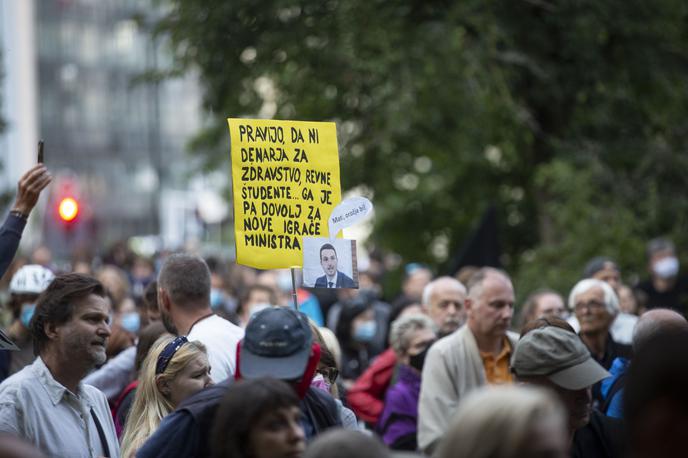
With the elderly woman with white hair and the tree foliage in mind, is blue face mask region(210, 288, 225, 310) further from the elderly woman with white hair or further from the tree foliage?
the elderly woman with white hair

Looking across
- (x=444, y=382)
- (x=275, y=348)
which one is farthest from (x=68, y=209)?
(x=275, y=348)

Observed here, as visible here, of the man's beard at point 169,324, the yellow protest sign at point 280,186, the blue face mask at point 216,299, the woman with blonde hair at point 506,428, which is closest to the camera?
the woman with blonde hair at point 506,428

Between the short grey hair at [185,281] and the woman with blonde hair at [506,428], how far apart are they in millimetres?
3564

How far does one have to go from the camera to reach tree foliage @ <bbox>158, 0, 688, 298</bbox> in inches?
590

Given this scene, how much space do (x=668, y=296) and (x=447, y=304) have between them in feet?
13.9

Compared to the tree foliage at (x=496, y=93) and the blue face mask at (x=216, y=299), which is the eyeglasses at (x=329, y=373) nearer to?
the blue face mask at (x=216, y=299)

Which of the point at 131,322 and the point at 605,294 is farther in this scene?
the point at 131,322

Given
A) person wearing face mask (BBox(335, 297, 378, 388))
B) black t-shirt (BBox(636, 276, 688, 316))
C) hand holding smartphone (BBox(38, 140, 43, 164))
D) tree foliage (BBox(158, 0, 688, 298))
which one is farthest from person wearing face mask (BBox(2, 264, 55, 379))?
black t-shirt (BBox(636, 276, 688, 316))

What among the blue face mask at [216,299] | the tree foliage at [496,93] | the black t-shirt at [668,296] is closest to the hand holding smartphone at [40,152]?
the blue face mask at [216,299]

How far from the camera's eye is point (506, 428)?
354cm

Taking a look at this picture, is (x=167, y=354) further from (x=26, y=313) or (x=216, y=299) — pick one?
(x=216, y=299)

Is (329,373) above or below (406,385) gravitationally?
above

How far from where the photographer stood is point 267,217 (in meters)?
6.85

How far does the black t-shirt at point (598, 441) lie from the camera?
588 centimetres
